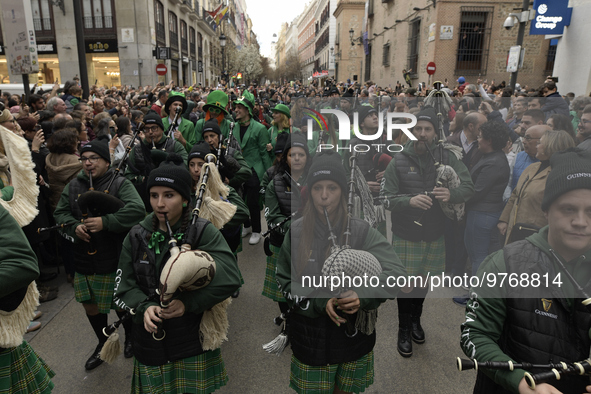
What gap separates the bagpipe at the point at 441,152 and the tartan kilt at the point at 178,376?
1.83m

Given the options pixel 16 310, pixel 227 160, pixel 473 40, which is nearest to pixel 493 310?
pixel 16 310

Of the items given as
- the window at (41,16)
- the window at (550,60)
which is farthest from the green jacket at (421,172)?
the window at (41,16)

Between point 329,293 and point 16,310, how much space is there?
5.80 feet

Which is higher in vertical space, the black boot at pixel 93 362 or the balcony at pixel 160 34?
the balcony at pixel 160 34

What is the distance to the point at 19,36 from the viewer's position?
21.7 ft

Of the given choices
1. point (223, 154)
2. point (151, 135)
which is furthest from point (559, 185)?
point (151, 135)

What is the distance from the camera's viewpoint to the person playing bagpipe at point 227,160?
4371 mm

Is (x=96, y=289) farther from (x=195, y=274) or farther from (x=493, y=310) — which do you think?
(x=493, y=310)

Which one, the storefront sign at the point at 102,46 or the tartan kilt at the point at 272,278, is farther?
the storefront sign at the point at 102,46

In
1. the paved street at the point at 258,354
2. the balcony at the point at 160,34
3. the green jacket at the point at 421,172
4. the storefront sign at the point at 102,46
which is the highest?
the balcony at the point at 160,34

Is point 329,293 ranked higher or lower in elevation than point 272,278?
higher

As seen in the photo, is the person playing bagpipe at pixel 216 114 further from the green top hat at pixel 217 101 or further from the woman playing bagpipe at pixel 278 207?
the woman playing bagpipe at pixel 278 207

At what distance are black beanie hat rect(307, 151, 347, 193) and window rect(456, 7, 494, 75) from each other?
18906 millimetres

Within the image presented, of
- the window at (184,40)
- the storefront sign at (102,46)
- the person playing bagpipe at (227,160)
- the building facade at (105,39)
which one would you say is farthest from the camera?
the window at (184,40)
